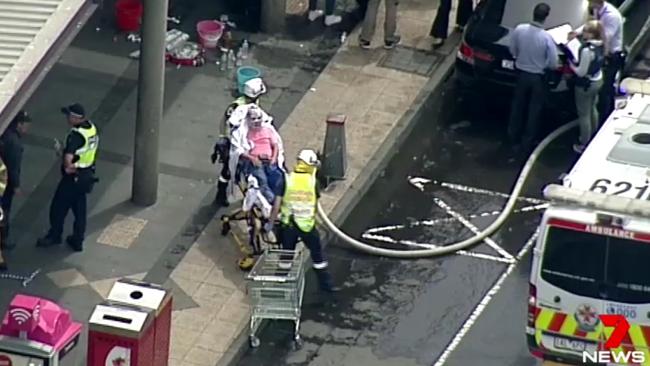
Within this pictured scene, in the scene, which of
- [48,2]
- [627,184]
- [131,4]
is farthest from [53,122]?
[627,184]

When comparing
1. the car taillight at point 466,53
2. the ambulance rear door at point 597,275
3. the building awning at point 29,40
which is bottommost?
the car taillight at point 466,53

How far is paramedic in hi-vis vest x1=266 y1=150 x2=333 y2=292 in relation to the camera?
20484 mm

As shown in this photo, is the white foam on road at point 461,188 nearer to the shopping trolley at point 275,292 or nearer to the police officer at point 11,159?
the shopping trolley at point 275,292

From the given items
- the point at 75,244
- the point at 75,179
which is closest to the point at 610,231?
the point at 75,179

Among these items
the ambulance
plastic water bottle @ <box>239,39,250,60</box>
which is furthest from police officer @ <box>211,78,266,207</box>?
the ambulance

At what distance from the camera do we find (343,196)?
2291 centimetres

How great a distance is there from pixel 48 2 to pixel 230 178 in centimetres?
334

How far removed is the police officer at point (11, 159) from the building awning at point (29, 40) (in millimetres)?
1762

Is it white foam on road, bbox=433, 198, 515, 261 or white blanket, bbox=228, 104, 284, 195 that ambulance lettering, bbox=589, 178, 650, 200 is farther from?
white blanket, bbox=228, 104, 284, 195

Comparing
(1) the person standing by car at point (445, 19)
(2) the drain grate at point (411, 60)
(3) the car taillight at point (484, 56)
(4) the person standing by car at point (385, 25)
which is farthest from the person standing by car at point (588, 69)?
(4) the person standing by car at point (385, 25)

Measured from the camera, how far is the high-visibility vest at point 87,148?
2084cm

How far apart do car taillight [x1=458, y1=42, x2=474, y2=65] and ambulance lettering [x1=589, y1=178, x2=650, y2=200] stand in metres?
5.83

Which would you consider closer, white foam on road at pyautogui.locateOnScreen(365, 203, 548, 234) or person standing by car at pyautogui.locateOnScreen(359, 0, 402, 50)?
white foam on road at pyautogui.locateOnScreen(365, 203, 548, 234)

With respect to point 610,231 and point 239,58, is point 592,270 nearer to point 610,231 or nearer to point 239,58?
point 610,231
